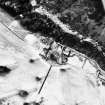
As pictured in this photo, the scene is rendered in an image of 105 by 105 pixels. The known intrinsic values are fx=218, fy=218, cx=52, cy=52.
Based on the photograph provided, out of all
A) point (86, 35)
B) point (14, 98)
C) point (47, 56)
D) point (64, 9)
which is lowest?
point (14, 98)

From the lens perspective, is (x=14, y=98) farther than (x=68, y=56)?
No

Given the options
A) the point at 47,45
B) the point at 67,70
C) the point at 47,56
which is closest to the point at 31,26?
the point at 47,45

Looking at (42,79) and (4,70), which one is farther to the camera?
(42,79)

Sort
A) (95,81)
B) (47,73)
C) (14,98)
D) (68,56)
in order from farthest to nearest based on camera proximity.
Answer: (68,56) → (95,81) → (47,73) → (14,98)

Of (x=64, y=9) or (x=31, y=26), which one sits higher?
(x=64, y=9)

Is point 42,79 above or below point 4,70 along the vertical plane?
below

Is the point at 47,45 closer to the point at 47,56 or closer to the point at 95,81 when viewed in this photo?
the point at 47,56

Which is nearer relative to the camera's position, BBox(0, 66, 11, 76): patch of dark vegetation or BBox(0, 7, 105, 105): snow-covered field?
BBox(0, 7, 105, 105): snow-covered field

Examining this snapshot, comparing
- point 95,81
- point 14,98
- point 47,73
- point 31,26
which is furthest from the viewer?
point 31,26

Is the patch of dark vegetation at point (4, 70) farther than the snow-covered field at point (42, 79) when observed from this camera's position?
Yes
